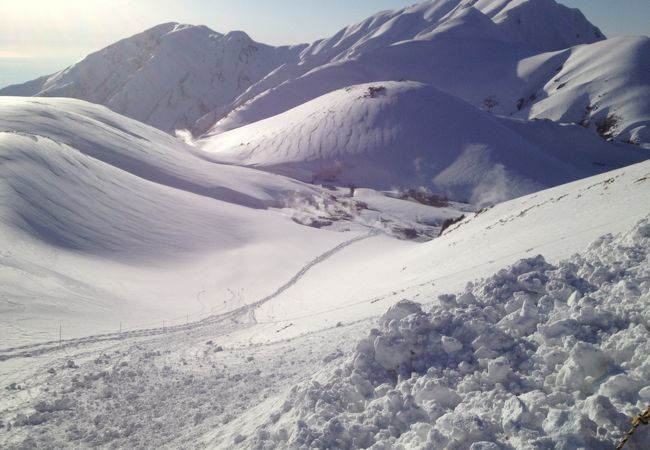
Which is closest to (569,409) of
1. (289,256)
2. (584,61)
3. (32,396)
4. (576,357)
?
(576,357)

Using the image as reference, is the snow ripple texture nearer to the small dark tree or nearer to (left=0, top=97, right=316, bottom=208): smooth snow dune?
(left=0, top=97, right=316, bottom=208): smooth snow dune

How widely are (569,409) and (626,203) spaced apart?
32.5ft

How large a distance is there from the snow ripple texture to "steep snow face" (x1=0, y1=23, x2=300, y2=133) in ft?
485

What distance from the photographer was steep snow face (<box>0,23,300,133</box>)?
503 feet

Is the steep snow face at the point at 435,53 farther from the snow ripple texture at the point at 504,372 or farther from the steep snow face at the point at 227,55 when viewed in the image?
the snow ripple texture at the point at 504,372

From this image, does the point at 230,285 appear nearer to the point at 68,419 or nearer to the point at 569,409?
the point at 68,419

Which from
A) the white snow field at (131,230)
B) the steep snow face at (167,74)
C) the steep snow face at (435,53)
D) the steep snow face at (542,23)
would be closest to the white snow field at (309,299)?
the white snow field at (131,230)

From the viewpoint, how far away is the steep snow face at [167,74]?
153m

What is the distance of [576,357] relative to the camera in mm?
5125

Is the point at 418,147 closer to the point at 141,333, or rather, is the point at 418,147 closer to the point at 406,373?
the point at 141,333

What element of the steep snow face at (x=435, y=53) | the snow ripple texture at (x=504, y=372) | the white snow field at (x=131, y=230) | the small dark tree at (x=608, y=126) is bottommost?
the snow ripple texture at (x=504, y=372)

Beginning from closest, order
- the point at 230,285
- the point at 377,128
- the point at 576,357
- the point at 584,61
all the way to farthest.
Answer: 1. the point at 576,357
2. the point at 230,285
3. the point at 377,128
4. the point at 584,61

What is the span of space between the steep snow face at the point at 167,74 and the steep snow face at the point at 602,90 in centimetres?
9583

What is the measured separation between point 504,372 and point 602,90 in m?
102
